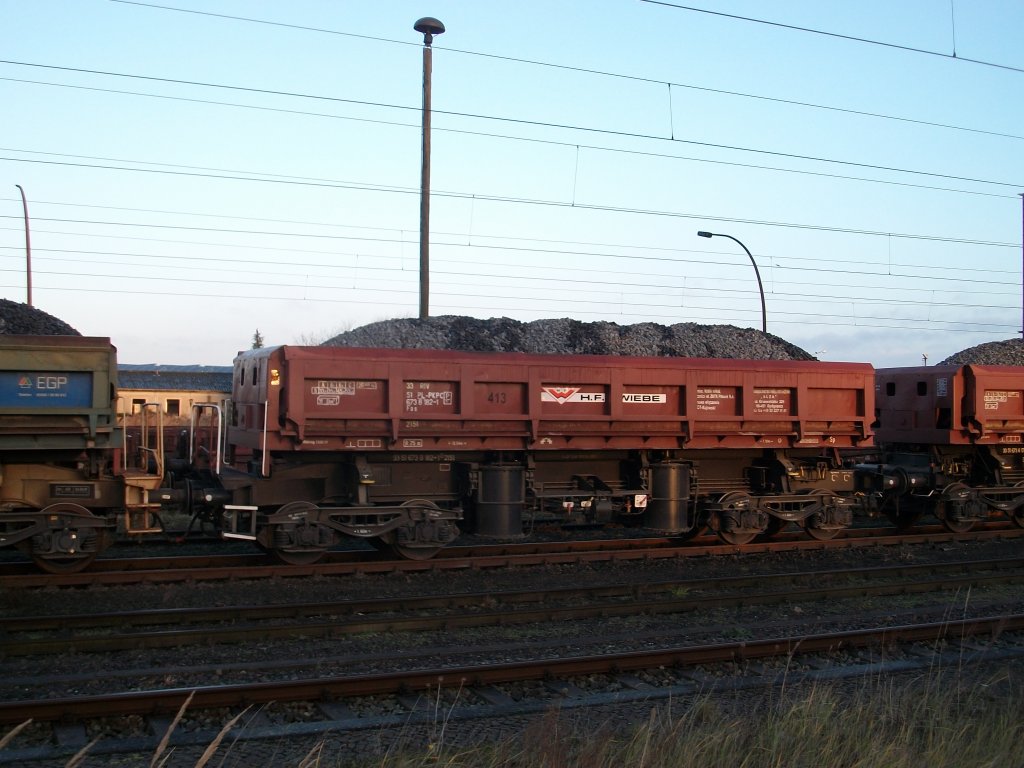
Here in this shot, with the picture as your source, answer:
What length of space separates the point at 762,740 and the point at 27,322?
20084mm

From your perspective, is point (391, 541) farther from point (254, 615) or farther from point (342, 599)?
point (254, 615)

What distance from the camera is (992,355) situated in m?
31.6

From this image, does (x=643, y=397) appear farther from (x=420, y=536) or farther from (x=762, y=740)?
(x=762, y=740)

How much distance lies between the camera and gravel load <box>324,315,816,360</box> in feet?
75.8

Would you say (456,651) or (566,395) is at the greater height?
(566,395)

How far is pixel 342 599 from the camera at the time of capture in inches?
425

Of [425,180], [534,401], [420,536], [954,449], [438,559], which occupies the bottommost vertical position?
[438,559]

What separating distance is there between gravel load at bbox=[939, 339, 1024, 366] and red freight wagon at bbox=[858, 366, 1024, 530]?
14.5 metres

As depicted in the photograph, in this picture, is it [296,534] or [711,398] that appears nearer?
[296,534]

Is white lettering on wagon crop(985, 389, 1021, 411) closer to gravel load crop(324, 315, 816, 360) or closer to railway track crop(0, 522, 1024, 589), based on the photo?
railway track crop(0, 522, 1024, 589)

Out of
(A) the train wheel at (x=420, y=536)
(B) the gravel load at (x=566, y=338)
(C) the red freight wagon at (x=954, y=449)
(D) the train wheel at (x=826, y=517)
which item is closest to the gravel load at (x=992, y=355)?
(B) the gravel load at (x=566, y=338)

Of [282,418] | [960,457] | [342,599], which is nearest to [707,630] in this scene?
[342,599]

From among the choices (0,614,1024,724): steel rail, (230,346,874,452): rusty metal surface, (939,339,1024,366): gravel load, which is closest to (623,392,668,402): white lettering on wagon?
(230,346,874,452): rusty metal surface

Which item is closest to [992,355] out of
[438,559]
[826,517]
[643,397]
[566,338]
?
[566,338]
